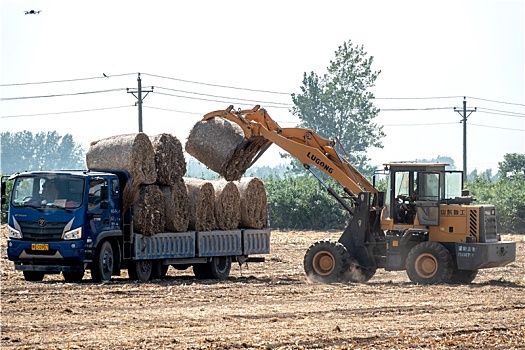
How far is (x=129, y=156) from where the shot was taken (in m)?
22.9

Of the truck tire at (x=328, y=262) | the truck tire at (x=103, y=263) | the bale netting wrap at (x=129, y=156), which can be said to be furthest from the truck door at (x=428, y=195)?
the truck tire at (x=103, y=263)

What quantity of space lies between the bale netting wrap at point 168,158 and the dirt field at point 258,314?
235cm

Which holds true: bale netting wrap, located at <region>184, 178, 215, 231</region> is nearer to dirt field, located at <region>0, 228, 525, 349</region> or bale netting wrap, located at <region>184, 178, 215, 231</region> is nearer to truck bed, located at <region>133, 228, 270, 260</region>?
truck bed, located at <region>133, 228, 270, 260</region>

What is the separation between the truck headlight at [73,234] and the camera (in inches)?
853

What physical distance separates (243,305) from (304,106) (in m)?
79.8

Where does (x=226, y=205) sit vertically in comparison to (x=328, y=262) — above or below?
above

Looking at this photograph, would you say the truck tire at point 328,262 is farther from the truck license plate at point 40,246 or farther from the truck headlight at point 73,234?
the truck license plate at point 40,246

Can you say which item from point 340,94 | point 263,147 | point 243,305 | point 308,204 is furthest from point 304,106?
point 243,305

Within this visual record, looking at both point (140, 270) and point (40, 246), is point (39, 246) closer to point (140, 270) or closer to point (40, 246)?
point (40, 246)

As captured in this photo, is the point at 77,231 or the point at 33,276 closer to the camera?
the point at 77,231

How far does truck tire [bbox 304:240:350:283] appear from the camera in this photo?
935 inches

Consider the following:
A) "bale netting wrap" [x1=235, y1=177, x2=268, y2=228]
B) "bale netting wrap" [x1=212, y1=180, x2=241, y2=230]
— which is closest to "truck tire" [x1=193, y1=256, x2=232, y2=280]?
"bale netting wrap" [x1=212, y1=180, x2=241, y2=230]

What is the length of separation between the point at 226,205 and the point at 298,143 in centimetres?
235

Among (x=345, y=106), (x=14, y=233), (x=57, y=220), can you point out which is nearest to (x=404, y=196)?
(x=57, y=220)
